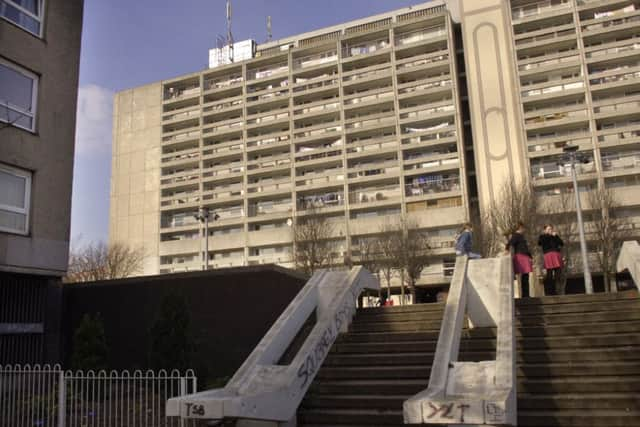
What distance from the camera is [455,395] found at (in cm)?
606

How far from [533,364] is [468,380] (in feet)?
6.09

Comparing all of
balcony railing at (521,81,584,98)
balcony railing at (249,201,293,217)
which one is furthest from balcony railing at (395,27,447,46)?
balcony railing at (249,201,293,217)

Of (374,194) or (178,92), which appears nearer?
(374,194)

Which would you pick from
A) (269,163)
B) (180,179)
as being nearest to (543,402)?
(269,163)

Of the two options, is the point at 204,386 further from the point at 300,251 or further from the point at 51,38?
the point at 300,251

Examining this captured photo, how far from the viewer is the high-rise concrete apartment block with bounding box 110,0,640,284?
4488cm

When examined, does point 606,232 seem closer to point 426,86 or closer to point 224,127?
point 426,86

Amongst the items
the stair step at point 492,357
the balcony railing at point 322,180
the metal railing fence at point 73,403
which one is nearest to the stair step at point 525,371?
the stair step at point 492,357

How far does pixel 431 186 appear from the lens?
48.0 meters

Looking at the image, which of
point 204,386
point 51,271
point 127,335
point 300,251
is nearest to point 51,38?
point 51,271

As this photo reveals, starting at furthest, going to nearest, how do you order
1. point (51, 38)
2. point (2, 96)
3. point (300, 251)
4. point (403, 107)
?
point (403, 107) → point (300, 251) → point (51, 38) → point (2, 96)

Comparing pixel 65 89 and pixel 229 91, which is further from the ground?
pixel 229 91

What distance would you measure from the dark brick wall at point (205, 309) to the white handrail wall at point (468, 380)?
4.98 m

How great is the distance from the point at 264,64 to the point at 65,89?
45.5 m
